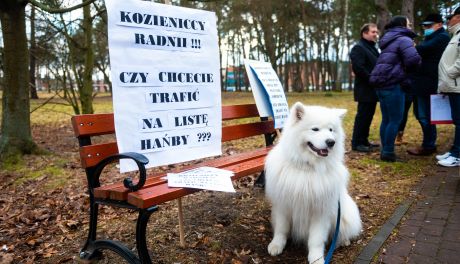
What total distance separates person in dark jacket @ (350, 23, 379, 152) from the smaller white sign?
4600 millimetres

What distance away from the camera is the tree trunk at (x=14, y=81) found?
245 inches

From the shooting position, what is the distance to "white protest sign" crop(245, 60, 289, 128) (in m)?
4.69

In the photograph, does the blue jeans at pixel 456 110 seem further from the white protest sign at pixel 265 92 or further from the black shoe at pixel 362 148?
the white protest sign at pixel 265 92

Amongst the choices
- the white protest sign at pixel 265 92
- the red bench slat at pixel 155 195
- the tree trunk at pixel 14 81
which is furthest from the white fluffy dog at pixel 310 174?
the tree trunk at pixel 14 81

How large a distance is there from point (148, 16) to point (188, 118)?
0.96m

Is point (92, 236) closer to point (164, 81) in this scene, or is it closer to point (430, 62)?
point (164, 81)

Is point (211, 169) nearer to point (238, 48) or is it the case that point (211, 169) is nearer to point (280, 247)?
point (280, 247)

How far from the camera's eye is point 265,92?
4766mm

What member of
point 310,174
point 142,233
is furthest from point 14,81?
point 310,174

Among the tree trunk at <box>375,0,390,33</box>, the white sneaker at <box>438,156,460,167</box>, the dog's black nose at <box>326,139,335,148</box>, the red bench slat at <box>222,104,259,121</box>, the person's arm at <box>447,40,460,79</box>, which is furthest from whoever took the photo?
the tree trunk at <box>375,0,390,33</box>

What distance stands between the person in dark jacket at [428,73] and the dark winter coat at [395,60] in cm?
73

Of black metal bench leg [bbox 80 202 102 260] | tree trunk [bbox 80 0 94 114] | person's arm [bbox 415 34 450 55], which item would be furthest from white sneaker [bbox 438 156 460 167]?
tree trunk [bbox 80 0 94 114]

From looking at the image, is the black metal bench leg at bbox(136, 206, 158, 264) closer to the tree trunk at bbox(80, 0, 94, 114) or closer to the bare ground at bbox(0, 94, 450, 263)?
the bare ground at bbox(0, 94, 450, 263)

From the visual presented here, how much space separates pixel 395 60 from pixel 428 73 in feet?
3.50
